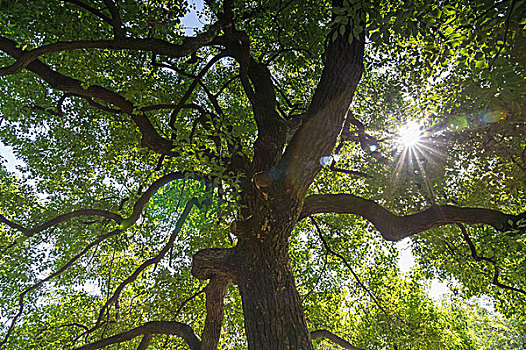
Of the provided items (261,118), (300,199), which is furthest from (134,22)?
(300,199)

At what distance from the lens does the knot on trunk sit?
4715mm

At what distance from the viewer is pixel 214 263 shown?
4828 mm

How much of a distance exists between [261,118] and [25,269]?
7.82 m

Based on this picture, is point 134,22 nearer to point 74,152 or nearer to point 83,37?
point 83,37

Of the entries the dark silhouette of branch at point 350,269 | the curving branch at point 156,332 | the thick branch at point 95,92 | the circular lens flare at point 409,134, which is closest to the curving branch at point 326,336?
the dark silhouette of branch at point 350,269

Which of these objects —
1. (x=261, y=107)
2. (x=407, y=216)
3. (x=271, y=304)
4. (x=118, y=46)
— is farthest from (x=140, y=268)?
(x=407, y=216)

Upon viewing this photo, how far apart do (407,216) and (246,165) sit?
3.00 meters

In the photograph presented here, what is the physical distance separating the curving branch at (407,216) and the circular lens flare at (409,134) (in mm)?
2506

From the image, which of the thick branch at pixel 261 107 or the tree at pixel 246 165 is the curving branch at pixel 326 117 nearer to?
the tree at pixel 246 165

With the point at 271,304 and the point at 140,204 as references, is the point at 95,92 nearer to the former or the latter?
the point at 140,204

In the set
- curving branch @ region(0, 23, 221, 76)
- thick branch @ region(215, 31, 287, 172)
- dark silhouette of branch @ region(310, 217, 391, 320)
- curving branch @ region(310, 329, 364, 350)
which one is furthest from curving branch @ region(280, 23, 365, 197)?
curving branch @ region(310, 329, 364, 350)

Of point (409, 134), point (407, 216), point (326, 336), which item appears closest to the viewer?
point (407, 216)

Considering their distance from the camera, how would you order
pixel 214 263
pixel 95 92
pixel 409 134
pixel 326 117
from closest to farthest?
pixel 326 117 → pixel 214 263 → pixel 95 92 → pixel 409 134

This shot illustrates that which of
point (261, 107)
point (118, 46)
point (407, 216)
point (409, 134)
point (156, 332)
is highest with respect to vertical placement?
point (409, 134)
